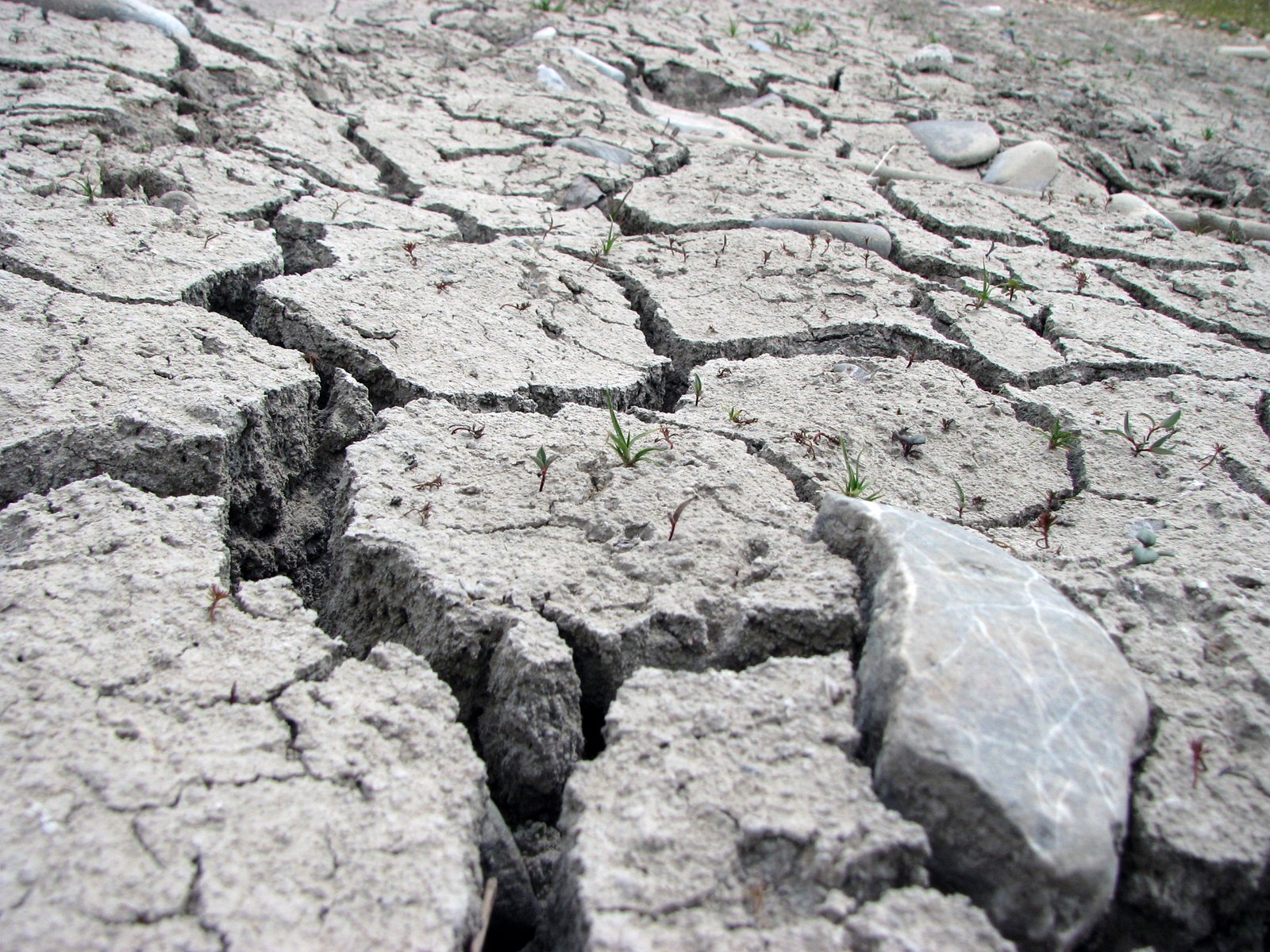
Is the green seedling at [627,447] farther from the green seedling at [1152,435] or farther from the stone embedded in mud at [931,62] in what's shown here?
the stone embedded in mud at [931,62]

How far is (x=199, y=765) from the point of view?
3.81ft

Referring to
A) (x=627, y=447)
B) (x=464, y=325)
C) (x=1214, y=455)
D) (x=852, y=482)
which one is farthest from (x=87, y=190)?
(x=1214, y=455)

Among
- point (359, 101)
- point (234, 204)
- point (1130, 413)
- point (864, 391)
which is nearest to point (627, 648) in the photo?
point (864, 391)

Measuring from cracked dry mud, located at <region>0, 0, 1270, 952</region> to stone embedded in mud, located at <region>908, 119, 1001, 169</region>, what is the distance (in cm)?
55

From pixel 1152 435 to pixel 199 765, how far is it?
2.08 meters

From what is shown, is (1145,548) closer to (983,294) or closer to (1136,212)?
(983,294)

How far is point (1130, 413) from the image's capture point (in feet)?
7.30

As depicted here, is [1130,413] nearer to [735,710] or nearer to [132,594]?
[735,710]

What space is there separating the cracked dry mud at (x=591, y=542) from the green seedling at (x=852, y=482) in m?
0.02

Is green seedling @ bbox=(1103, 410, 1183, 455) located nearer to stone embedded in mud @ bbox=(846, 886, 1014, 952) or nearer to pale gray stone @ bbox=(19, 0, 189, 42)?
stone embedded in mud @ bbox=(846, 886, 1014, 952)

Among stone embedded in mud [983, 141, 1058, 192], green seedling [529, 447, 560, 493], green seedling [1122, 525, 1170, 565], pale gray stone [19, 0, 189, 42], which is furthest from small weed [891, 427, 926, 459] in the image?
pale gray stone [19, 0, 189, 42]

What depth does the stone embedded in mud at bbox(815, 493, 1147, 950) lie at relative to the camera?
1.06 metres

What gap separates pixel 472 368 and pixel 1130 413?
5.32 feet

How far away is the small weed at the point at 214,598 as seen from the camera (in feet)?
4.54
